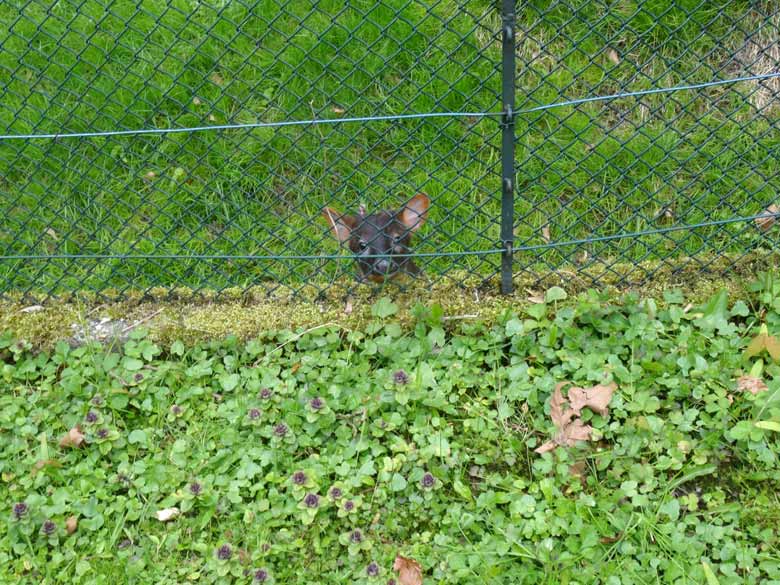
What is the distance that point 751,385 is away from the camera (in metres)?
3.12

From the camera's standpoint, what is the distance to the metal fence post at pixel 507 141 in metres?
3.05

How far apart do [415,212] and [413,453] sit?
44.0 inches

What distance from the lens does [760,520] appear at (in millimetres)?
2816

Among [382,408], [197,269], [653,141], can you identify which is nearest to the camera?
[382,408]

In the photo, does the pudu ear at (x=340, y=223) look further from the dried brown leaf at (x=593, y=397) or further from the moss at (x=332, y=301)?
the dried brown leaf at (x=593, y=397)

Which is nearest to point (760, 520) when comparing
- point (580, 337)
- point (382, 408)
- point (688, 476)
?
point (688, 476)

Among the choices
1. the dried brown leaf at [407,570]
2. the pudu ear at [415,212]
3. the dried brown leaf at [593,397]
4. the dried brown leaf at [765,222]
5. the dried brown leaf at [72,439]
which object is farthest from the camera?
the dried brown leaf at [765,222]

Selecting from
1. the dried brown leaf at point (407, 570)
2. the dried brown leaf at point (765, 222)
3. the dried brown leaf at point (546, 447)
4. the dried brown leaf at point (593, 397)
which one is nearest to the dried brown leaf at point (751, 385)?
the dried brown leaf at point (593, 397)

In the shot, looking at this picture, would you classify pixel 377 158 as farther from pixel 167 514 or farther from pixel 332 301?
pixel 167 514

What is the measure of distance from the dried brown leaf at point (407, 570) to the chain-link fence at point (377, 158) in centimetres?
135

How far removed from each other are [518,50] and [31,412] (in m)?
3.01

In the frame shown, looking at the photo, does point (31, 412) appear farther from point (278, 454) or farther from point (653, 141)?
point (653, 141)

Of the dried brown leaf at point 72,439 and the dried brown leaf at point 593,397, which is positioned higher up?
the dried brown leaf at point 593,397

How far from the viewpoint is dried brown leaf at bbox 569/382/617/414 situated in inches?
123
